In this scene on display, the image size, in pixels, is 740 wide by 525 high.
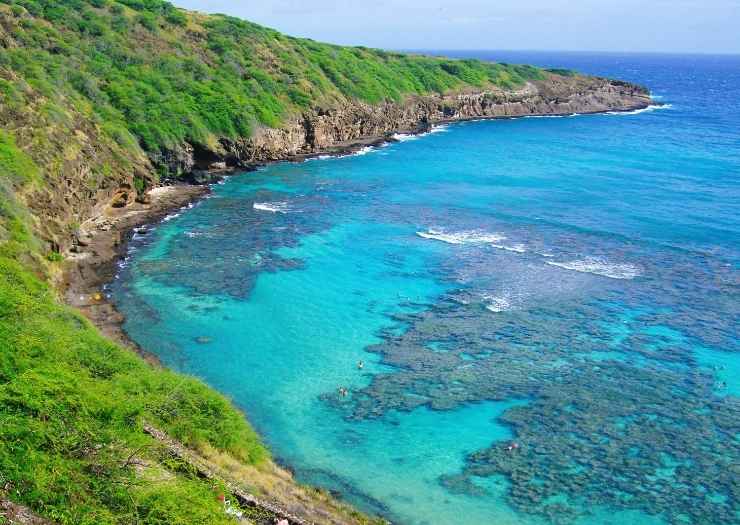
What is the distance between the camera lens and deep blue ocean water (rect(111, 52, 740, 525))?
91.5 feet

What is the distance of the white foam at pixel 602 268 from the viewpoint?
4775cm

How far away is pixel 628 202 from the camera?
66250mm

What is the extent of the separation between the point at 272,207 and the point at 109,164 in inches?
565

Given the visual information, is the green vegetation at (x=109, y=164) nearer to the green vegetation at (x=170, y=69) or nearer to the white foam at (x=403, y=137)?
the green vegetation at (x=170, y=69)

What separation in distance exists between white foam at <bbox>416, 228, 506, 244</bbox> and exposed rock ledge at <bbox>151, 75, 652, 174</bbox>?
27747mm

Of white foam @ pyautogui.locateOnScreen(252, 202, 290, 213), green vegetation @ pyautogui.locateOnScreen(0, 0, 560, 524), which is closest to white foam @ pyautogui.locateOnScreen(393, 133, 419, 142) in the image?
green vegetation @ pyautogui.locateOnScreen(0, 0, 560, 524)

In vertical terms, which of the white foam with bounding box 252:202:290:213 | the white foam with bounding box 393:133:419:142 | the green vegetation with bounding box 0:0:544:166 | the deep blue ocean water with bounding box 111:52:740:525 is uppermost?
the green vegetation with bounding box 0:0:544:166

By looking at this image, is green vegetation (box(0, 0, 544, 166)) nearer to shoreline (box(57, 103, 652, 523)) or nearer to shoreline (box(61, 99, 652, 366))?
shoreline (box(61, 99, 652, 366))

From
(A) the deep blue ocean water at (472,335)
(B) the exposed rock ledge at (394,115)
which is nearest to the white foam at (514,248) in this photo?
(A) the deep blue ocean water at (472,335)

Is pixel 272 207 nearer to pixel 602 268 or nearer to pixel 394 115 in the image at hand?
pixel 602 268

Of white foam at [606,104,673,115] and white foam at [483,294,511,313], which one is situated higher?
white foam at [606,104,673,115]

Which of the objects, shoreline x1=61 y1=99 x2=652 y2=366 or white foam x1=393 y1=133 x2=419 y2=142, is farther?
white foam x1=393 y1=133 x2=419 y2=142

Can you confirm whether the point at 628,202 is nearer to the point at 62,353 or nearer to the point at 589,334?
the point at 589,334

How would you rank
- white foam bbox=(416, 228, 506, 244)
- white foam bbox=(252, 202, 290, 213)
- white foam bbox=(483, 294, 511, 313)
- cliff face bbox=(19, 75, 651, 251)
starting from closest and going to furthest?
white foam bbox=(483, 294, 511, 313), cliff face bbox=(19, 75, 651, 251), white foam bbox=(416, 228, 506, 244), white foam bbox=(252, 202, 290, 213)
